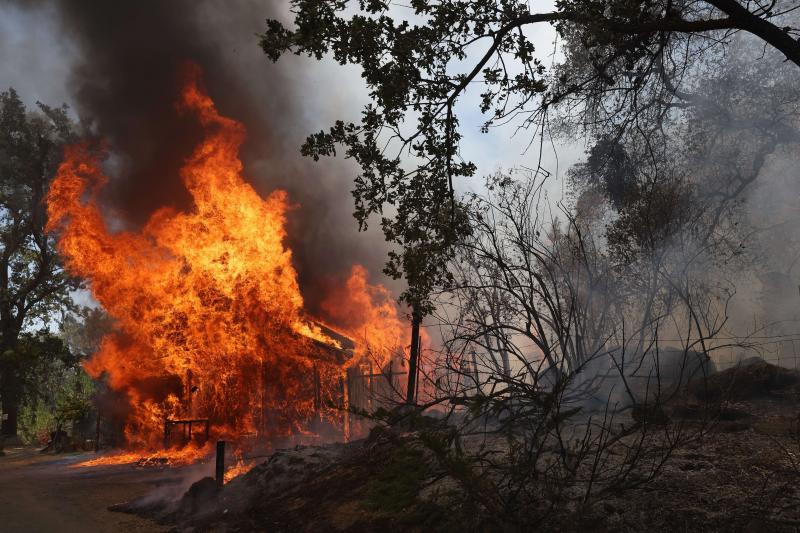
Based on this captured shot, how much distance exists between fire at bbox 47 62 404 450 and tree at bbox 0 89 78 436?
13.4 meters

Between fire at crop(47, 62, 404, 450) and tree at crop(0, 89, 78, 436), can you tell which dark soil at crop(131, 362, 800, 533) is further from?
tree at crop(0, 89, 78, 436)

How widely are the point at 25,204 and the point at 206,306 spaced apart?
1976 centimetres

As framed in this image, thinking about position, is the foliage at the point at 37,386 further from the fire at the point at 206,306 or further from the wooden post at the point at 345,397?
the wooden post at the point at 345,397

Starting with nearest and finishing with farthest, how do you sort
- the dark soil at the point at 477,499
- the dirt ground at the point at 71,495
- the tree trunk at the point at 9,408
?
the dark soil at the point at 477,499 → the dirt ground at the point at 71,495 → the tree trunk at the point at 9,408

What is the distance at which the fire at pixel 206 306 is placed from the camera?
17172 mm

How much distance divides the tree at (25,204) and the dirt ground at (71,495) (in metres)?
13.7

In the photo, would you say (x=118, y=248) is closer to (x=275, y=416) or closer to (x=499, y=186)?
(x=275, y=416)

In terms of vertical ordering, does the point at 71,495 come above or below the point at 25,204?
below

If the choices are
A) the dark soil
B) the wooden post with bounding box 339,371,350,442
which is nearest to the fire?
the wooden post with bounding box 339,371,350,442

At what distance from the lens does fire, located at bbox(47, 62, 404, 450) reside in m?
17.2

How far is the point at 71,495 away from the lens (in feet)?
39.4

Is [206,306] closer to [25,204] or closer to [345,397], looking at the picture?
[345,397]

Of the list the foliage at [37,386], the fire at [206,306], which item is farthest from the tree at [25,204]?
the fire at [206,306]

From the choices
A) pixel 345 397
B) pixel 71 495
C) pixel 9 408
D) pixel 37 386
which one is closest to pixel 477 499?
pixel 71 495
